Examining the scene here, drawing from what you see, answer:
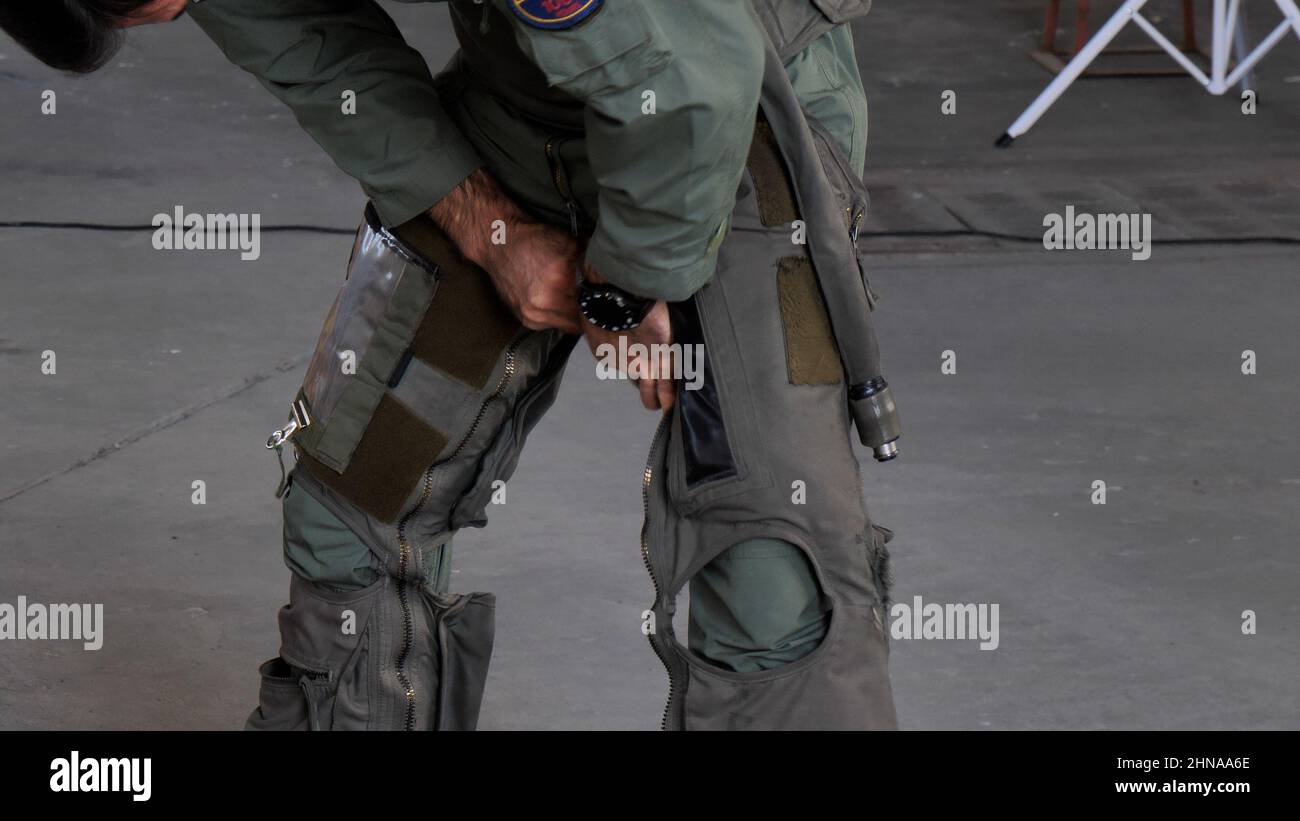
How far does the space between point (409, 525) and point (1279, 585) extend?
168 centimetres

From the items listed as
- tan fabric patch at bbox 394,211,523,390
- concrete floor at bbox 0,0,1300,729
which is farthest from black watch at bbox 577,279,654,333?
concrete floor at bbox 0,0,1300,729

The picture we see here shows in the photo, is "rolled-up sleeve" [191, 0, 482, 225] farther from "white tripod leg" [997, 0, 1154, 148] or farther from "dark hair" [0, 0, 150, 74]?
"white tripod leg" [997, 0, 1154, 148]

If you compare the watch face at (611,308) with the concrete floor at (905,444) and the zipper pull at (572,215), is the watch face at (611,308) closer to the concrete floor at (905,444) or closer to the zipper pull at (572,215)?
the zipper pull at (572,215)

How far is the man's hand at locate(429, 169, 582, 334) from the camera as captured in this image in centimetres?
191

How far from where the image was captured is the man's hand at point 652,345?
182 cm

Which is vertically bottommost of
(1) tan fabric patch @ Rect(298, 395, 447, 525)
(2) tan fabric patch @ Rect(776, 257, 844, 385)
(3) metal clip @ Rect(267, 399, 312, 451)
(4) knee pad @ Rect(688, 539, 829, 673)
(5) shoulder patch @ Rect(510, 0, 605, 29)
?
(4) knee pad @ Rect(688, 539, 829, 673)

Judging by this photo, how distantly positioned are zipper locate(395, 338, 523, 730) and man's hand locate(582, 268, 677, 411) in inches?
8.6

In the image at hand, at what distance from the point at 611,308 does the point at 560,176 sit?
20cm

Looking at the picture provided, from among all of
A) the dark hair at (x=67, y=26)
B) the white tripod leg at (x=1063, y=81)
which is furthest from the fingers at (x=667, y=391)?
the white tripod leg at (x=1063, y=81)

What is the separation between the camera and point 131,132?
6.06 meters

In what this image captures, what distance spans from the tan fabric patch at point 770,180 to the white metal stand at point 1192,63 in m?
4.35

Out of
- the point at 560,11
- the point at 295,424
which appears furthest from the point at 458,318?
the point at 560,11

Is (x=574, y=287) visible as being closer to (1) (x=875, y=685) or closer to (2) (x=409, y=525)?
(2) (x=409, y=525)
